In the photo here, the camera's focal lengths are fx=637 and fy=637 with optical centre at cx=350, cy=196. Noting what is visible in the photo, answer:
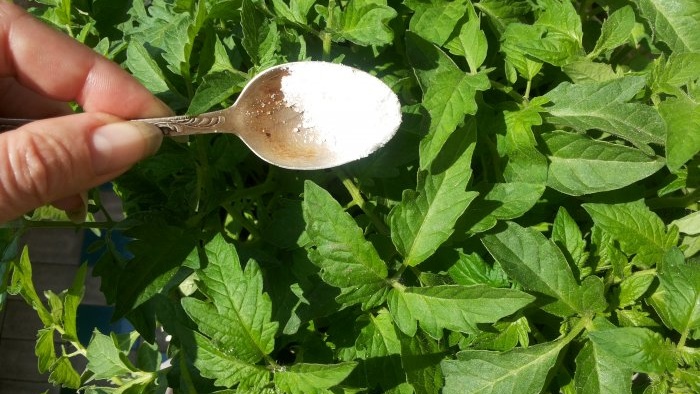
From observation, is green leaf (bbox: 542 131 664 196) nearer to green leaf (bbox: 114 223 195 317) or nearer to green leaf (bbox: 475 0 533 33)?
green leaf (bbox: 475 0 533 33)

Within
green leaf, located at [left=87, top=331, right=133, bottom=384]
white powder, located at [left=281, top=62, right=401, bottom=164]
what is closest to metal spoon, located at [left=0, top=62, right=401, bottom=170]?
white powder, located at [left=281, top=62, right=401, bottom=164]

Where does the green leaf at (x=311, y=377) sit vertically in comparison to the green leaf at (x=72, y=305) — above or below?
above

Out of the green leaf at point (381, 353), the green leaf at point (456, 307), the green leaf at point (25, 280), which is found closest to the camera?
the green leaf at point (456, 307)

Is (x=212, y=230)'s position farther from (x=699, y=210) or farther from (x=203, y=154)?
(x=699, y=210)

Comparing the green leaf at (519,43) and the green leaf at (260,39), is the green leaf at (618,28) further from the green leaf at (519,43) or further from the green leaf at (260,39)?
the green leaf at (260,39)

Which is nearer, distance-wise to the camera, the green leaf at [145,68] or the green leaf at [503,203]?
the green leaf at [503,203]

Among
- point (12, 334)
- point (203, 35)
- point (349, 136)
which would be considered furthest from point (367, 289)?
point (12, 334)

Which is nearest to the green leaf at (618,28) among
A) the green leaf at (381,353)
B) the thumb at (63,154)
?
the green leaf at (381,353)
